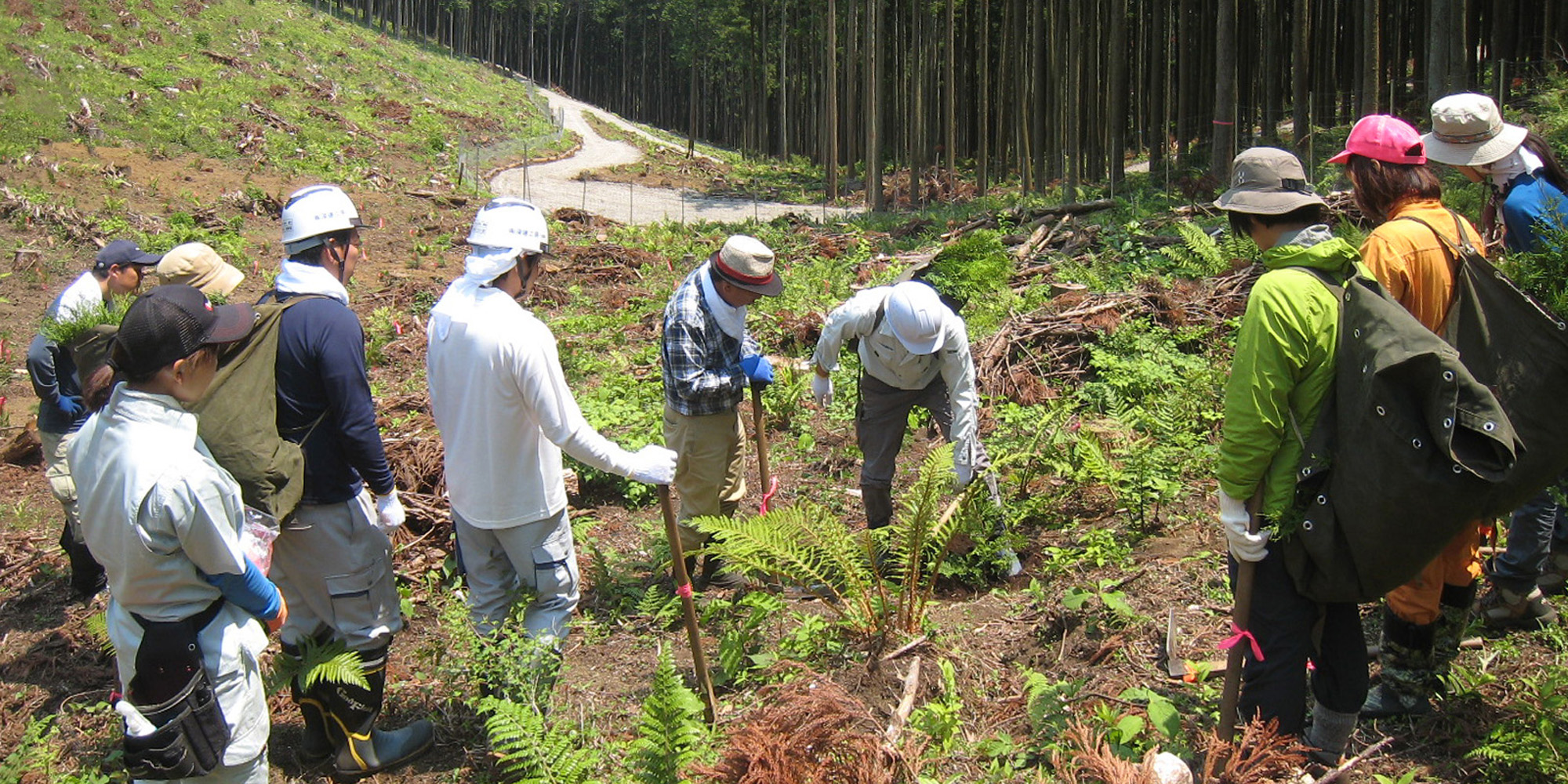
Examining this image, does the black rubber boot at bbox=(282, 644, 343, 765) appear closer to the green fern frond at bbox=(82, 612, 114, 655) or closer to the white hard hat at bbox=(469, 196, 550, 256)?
the green fern frond at bbox=(82, 612, 114, 655)

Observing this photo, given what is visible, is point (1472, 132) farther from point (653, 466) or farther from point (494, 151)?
point (494, 151)

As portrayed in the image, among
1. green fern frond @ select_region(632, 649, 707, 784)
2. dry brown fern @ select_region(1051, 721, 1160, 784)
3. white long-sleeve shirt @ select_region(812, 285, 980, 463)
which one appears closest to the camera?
dry brown fern @ select_region(1051, 721, 1160, 784)

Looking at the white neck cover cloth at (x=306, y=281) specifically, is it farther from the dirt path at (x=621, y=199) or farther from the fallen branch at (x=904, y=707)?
the dirt path at (x=621, y=199)

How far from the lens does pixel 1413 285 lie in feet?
12.0

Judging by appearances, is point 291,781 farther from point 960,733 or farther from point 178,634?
point 960,733

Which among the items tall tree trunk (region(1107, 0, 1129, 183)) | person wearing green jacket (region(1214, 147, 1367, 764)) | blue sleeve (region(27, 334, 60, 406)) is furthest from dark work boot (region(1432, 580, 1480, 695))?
tall tree trunk (region(1107, 0, 1129, 183))

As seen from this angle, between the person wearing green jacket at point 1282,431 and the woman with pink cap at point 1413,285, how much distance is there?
0.41m

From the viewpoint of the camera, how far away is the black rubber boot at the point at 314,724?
4.37 metres

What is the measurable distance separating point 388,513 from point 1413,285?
4265 millimetres

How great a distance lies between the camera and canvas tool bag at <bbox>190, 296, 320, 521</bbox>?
3748mm

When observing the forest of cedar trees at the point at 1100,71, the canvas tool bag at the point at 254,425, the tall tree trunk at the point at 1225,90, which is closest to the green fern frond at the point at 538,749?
the canvas tool bag at the point at 254,425

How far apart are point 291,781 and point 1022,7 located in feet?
91.6

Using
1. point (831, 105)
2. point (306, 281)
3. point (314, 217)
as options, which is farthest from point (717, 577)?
point (831, 105)

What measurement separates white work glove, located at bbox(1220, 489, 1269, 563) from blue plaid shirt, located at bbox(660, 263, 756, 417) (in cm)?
300
